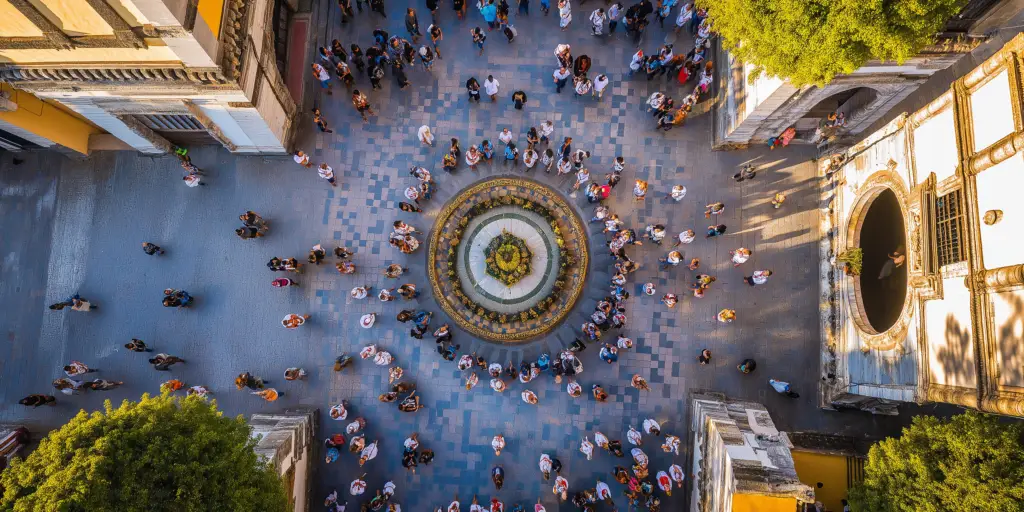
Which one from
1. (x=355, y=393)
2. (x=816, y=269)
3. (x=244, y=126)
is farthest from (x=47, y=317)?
(x=816, y=269)

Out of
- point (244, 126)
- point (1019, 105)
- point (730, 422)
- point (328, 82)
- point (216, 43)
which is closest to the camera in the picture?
point (1019, 105)

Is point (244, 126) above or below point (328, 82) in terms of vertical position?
below

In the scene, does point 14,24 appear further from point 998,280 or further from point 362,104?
point 998,280

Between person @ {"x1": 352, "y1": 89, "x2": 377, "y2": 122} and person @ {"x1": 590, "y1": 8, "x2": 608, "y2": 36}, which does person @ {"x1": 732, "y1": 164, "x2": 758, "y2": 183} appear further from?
person @ {"x1": 352, "y1": 89, "x2": 377, "y2": 122}

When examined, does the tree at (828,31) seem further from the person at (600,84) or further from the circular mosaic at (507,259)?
the circular mosaic at (507,259)

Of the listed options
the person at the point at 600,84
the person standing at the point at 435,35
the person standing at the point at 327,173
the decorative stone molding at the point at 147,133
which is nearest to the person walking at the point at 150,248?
the decorative stone molding at the point at 147,133

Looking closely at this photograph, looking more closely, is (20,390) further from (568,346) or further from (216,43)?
(568,346)
